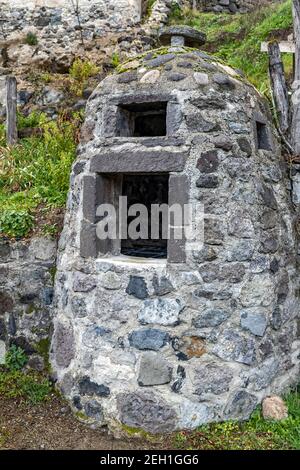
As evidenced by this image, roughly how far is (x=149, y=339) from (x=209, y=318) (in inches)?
23.1

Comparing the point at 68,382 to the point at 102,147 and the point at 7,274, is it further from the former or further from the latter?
the point at 102,147

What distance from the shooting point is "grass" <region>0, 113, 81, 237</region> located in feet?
19.1

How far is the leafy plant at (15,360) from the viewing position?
18.3ft

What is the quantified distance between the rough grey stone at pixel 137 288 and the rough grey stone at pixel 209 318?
524mm

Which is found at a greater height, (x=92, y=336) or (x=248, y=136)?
(x=248, y=136)

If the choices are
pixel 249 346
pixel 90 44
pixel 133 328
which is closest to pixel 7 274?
pixel 133 328

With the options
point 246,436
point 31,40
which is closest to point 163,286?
point 246,436

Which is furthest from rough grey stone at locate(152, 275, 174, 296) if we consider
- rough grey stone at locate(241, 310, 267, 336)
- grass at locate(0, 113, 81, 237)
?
grass at locate(0, 113, 81, 237)

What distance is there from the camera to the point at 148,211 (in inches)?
288

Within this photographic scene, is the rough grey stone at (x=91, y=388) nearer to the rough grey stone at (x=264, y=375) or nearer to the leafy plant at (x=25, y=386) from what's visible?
the leafy plant at (x=25, y=386)

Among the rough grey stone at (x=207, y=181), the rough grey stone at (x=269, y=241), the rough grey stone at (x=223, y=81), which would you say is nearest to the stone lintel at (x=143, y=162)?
the rough grey stone at (x=207, y=181)

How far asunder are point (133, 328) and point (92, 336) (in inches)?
17.8
